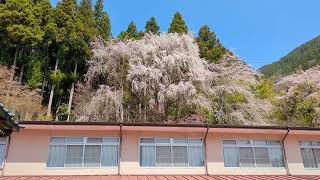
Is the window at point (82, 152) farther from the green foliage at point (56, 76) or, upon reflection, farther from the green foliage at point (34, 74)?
the green foliage at point (56, 76)

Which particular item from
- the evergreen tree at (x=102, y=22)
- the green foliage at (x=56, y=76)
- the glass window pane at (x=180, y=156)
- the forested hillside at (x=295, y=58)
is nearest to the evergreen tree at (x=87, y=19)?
the evergreen tree at (x=102, y=22)

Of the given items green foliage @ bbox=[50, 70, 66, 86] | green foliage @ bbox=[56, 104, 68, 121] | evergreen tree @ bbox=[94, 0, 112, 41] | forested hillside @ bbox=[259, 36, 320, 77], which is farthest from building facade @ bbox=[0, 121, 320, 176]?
forested hillside @ bbox=[259, 36, 320, 77]

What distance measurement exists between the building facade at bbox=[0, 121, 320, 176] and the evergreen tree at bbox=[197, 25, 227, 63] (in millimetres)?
13492

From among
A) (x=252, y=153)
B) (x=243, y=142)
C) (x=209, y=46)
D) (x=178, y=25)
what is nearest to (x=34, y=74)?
(x=178, y=25)

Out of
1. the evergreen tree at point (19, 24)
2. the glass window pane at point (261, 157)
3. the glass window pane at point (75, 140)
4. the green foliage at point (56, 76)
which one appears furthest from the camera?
the green foliage at point (56, 76)

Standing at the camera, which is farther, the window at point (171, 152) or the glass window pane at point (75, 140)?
the window at point (171, 152)

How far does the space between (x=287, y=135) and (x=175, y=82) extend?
9355 mm

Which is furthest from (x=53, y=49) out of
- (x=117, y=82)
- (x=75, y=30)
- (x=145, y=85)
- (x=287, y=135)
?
(x=287, y=135)

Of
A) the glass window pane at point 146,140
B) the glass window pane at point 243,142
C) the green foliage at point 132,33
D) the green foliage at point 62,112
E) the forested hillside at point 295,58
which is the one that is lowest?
the glass window pane at point 243,142

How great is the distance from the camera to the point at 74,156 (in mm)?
11703

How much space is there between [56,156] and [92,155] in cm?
132

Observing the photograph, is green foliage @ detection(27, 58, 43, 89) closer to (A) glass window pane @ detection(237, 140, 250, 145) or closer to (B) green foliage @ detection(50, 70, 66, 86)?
(B) green foliage @ detection(50, 70, 66, 86)

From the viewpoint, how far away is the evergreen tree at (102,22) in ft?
89.8

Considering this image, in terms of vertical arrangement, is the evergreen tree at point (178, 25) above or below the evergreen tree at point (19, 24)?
above
